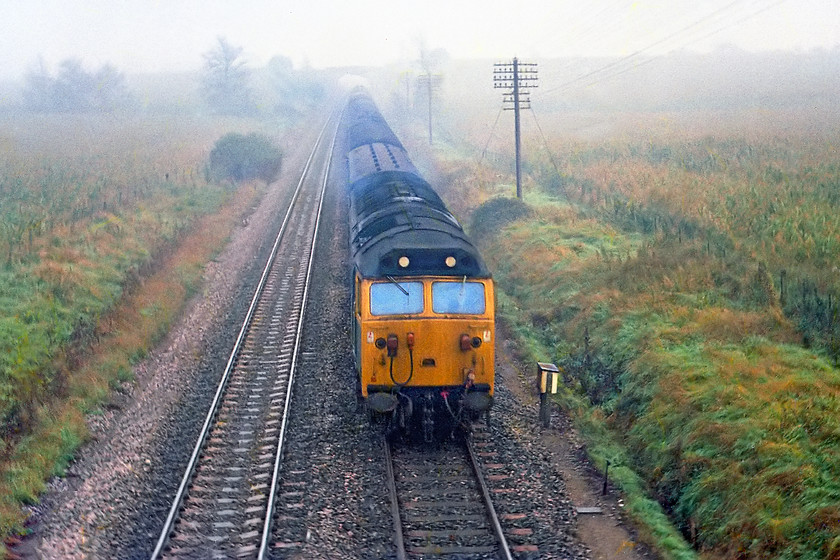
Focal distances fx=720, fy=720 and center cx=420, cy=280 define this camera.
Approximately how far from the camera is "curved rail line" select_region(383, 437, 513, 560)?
8.84m

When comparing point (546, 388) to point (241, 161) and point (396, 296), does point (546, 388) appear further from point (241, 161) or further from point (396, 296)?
point (241, 161)

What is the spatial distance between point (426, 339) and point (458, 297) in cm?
81

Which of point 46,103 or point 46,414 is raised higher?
point 46,103

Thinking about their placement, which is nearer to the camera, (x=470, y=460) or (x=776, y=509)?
(x=776, y=509)

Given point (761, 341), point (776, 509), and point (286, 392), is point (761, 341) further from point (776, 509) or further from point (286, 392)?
point (286, 392)

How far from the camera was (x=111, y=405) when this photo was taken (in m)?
13.4

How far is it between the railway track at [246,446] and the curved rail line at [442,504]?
168cm

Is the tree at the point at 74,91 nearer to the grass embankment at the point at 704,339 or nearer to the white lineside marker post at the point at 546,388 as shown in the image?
the grass embankment at the point at 704,339

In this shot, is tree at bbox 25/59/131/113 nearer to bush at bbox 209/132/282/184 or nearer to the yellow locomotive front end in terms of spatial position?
bush at bbox 209/132/282/184

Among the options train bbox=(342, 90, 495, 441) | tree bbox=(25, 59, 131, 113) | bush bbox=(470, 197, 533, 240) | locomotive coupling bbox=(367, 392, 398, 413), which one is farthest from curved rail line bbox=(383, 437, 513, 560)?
tree bbox=(25, 59, 131, 113)

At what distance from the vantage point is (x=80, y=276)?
735 inches

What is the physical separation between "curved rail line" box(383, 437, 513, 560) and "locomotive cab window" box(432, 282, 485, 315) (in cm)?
215

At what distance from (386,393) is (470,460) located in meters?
1.63

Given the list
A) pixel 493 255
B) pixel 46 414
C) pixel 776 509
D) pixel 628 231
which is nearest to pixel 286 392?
pixel 46 414
